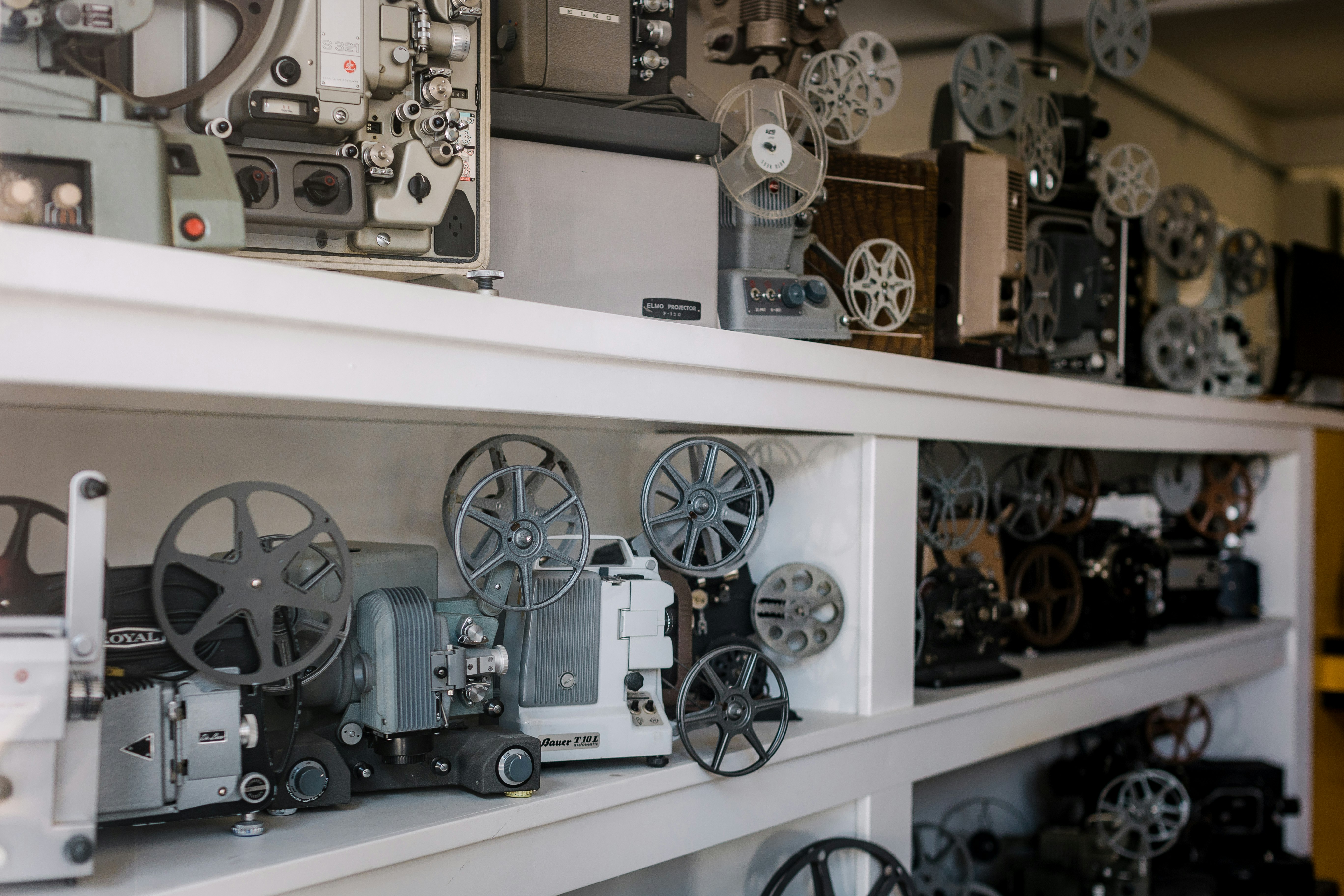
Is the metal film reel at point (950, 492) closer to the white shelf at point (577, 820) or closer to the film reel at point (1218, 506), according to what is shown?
the white shelf at point (577, 820)

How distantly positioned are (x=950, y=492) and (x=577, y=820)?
4.86ft

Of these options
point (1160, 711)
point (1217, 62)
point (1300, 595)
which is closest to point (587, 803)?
point (1160, 711)

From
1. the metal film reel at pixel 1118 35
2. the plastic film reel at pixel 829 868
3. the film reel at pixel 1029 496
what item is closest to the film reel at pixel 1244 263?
the metal film reel at pixel 1118 35

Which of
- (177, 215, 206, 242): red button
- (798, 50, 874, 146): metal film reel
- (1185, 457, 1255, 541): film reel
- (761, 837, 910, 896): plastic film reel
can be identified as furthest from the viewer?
(1185, 457, 1255, 541): film reel

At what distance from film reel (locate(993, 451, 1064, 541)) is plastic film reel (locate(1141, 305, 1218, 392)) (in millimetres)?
510

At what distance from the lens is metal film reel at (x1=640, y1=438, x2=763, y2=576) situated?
199 cm

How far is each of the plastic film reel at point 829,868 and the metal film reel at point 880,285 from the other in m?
1.06

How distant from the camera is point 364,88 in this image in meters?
1.59

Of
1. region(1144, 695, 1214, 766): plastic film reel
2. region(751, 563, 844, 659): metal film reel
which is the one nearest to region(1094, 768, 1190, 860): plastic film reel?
region(1144, 695, 1214, 766): plastic film reel

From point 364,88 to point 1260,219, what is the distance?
5.74m

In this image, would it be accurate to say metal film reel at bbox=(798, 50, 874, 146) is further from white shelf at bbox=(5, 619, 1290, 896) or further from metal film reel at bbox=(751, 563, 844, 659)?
white shelf at bbox=(5, 619, 1290, 896)

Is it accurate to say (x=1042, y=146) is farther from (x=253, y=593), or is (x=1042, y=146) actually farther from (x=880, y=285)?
(x=253, y=593)

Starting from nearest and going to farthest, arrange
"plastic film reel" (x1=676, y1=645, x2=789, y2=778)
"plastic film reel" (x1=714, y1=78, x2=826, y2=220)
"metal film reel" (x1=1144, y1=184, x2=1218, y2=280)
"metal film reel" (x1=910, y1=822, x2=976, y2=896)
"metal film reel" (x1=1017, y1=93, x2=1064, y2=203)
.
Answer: "plastic film reel" (x1=676, y1=645, x2=789, y2=778)
"plastic film reel" (x1=714, y1=78, x2=826, y2=220)
"metal film reel" (x1=1017, y1=93, x2=1064, y2=203)
"metal film reel" (x1=910, y1=822, x2=976, y2=896)
"metal film reel" (x1=1144, y1=184, x2=1218, y2=280)

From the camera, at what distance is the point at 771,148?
2156 mm
